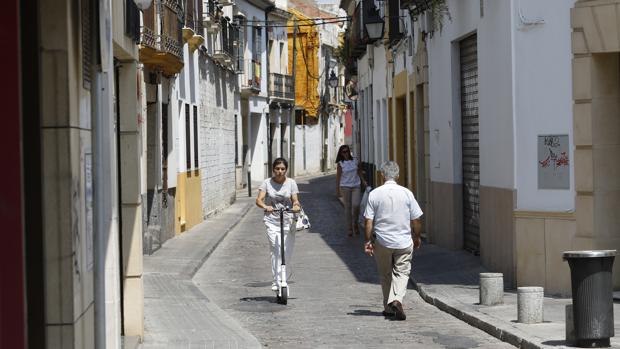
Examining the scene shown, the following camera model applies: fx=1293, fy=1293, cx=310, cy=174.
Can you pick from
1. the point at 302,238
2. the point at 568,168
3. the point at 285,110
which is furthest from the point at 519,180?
the point at 285,110

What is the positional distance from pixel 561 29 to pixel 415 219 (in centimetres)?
286

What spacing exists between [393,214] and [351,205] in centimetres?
1152

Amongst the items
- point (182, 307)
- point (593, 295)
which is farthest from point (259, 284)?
point (593, 295)

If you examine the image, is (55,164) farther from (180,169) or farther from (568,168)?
(180,169)

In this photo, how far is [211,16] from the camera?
102 feet

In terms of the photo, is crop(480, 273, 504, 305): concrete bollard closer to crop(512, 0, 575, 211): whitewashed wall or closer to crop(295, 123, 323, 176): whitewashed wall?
crop(512, 0, 575, 211): whitewashed wall

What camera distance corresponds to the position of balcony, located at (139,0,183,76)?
1923 cm

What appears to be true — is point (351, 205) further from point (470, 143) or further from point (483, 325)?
point (483, 325)

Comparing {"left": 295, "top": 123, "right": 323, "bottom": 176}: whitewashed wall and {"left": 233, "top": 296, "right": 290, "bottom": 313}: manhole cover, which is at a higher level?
{"left": 295, "top": 123, "right": 323, "bottom": 176}: whitewashed wall

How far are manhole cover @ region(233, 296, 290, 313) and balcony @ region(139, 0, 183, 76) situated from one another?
478 cm

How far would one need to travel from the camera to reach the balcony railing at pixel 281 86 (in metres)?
54.6

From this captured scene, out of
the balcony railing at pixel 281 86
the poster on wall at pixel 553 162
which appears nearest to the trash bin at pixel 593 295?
the poster on wall at pixel 553 162

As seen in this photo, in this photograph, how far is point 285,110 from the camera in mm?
59688

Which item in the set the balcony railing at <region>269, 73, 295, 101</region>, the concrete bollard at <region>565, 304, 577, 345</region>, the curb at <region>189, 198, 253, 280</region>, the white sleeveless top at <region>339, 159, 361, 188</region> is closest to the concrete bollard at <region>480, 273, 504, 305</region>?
the concrete bollard at <region>565, 304, 577, 345</region>
